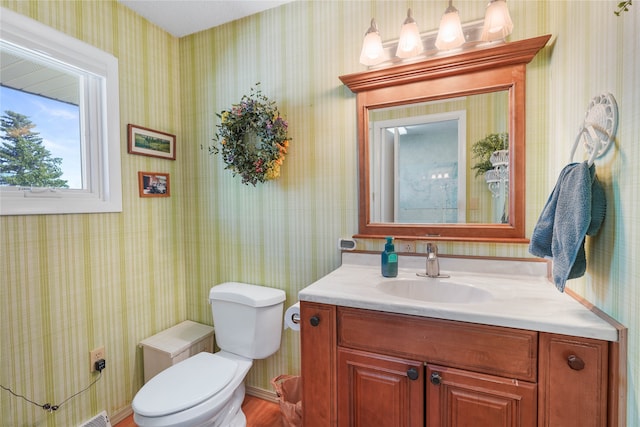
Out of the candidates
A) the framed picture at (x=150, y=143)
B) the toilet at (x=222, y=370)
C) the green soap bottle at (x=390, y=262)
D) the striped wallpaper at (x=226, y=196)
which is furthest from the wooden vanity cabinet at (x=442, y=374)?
the framed picture at (x=150, y=143)

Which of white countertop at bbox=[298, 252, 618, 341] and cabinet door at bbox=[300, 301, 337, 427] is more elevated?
white countertop at bbox=[298, 252, 618, 341]

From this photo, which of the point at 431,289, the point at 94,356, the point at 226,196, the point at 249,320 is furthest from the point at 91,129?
the point at 431,289

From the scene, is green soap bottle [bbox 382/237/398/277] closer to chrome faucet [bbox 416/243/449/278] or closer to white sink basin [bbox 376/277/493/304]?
white sink basin [bbox 376/277/493/304]

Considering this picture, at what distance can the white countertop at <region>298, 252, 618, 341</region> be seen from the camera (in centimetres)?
87

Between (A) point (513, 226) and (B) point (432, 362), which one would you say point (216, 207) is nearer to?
(B) point (432, 362)

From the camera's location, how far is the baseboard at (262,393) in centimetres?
186

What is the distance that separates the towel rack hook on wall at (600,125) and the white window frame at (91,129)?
215cm

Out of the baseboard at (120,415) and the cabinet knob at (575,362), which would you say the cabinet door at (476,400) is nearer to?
the cabinet knob at (575,362)

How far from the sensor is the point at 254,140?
69.9 inches

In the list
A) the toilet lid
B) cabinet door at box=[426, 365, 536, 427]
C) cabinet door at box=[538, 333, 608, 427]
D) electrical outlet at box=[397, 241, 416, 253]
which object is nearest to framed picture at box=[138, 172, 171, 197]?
the toilet lid

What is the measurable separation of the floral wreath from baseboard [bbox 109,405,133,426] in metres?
1.52

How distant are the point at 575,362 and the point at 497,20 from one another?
1313mm

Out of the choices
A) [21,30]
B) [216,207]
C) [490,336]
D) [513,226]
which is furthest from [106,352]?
[513,226]

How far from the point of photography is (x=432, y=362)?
1.02 meters
